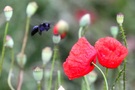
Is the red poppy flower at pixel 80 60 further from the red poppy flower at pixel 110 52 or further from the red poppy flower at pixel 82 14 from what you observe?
the red poppy flower at pixel 82 14

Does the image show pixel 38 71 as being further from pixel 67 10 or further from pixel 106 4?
pixel 106 4

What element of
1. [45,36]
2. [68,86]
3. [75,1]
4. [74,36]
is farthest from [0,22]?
[75,1]

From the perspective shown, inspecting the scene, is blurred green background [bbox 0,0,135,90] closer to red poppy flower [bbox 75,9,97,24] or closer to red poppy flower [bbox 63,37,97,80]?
→ red poppy flower [bbox 75,9,97,24]

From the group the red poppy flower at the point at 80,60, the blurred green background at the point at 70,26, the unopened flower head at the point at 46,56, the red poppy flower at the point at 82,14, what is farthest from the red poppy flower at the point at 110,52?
the red poppy flower at the point at 82,14

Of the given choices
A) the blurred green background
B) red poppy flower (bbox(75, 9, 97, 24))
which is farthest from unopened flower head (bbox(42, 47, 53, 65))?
red poppy flower (bbox(75, 9, 97, 24))

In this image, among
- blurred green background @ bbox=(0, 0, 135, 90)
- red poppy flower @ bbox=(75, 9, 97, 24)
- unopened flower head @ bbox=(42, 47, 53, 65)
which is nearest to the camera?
unopened flower head @ bbox=(42, 47, 53, 65)
